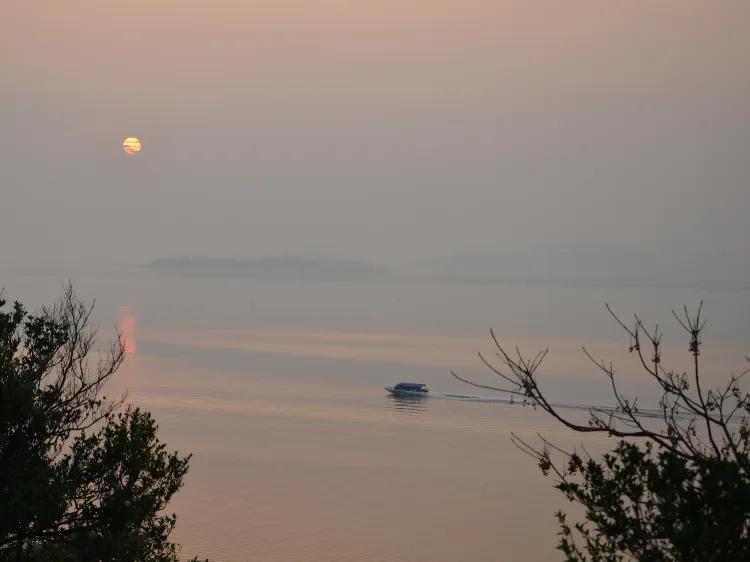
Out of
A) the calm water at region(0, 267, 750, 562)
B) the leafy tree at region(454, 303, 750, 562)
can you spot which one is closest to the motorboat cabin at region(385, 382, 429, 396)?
the calm water at region(0, 267, 750, 562)

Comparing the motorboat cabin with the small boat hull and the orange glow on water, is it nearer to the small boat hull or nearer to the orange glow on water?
the small boat hull

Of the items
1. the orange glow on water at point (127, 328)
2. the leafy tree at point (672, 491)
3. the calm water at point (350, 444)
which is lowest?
the leafy tree at point (672, 491)

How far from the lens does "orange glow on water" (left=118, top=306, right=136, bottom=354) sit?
372 feet

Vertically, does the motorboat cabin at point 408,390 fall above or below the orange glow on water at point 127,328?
below

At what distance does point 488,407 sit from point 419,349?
44.3 meters

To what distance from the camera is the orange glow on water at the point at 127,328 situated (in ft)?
372

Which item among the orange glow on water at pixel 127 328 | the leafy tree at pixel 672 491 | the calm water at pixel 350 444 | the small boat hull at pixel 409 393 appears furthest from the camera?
Answer: the orange glow on water at pixel 127 328

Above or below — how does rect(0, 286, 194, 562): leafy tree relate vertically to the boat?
below

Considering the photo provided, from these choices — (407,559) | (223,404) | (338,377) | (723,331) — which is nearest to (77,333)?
(407,559)

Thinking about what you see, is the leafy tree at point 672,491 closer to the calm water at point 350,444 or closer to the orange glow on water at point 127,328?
the calm water at point 350,444

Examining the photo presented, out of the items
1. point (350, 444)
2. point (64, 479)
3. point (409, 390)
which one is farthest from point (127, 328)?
point (64, 479)

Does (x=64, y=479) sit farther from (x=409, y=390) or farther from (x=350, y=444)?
(x=409, y=390)

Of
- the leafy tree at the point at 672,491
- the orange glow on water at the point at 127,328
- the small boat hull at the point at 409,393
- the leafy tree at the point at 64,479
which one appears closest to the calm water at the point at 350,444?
the orange glow on water at the point at 127,328

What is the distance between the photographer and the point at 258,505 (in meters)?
45.2
